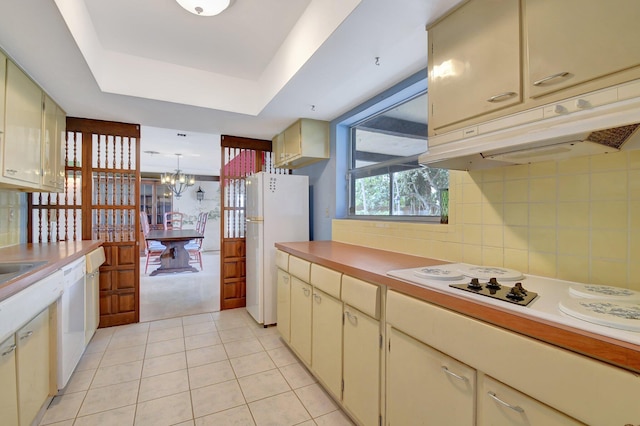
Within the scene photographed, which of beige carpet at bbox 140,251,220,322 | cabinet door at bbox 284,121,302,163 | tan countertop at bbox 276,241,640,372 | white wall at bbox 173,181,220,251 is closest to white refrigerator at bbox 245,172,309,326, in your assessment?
cabinet door at bbox 284,121,302,163

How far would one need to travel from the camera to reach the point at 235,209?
391cm

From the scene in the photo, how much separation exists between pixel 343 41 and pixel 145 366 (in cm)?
275

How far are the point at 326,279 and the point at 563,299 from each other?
118 centimetres

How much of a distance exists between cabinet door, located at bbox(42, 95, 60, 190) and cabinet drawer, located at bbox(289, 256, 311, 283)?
217 centimetres

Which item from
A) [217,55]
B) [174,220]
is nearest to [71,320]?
[217,55]

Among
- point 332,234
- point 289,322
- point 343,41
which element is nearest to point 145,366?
point 289,322

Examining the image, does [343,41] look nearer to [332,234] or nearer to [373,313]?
[373,313]

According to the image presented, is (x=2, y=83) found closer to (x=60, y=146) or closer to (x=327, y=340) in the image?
(x=60, y=146)

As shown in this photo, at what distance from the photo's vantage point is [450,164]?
1.53 m

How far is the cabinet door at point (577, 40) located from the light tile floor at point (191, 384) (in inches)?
76.9

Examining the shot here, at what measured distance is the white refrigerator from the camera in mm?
3148

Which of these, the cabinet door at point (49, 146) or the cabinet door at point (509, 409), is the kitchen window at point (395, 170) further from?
the cabinet door at point (49, 146)

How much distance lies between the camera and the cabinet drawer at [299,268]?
2.17m

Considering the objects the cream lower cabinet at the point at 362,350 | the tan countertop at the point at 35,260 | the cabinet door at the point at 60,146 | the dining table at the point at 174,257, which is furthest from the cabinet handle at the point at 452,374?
the dining table at the point at 174,257
